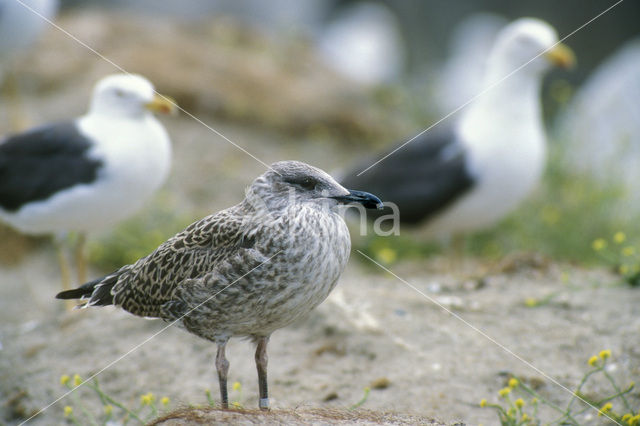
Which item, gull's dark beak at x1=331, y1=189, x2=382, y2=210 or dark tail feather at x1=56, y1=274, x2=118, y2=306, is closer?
gull's dark beak at x1=331, y1=189, x2=382, y2=210

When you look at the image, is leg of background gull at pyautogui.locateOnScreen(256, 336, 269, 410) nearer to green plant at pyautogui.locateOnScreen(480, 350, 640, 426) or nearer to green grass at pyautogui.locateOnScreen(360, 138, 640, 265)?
green plant at pyautogui.locateOnScreen(480, 350, 640, 426)

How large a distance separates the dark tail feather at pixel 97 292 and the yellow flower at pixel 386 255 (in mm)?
2639

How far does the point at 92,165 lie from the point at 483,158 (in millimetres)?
2434

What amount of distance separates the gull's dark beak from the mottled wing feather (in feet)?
1.22

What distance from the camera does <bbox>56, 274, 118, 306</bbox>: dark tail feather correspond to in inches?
126

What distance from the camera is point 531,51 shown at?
550 cm

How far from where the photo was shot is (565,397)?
3.56 m

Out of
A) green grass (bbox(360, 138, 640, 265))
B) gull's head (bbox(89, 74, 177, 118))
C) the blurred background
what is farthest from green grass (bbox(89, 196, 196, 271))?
green grass (bbox(360, 138, 640, 265))

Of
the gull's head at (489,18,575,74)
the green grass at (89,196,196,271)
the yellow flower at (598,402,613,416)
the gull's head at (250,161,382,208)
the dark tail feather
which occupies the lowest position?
the green grass at (89,196,196,271)

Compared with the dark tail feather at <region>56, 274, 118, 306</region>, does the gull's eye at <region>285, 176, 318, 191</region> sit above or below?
above


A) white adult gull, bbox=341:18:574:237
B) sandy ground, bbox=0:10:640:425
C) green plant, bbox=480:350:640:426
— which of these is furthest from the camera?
white adult gull, bbox=341:18:574:237

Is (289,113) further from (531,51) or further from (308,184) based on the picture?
(308,184)

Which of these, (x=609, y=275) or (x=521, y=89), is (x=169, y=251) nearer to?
(x=609, y=275)

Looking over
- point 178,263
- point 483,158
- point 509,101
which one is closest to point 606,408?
point 178,263
